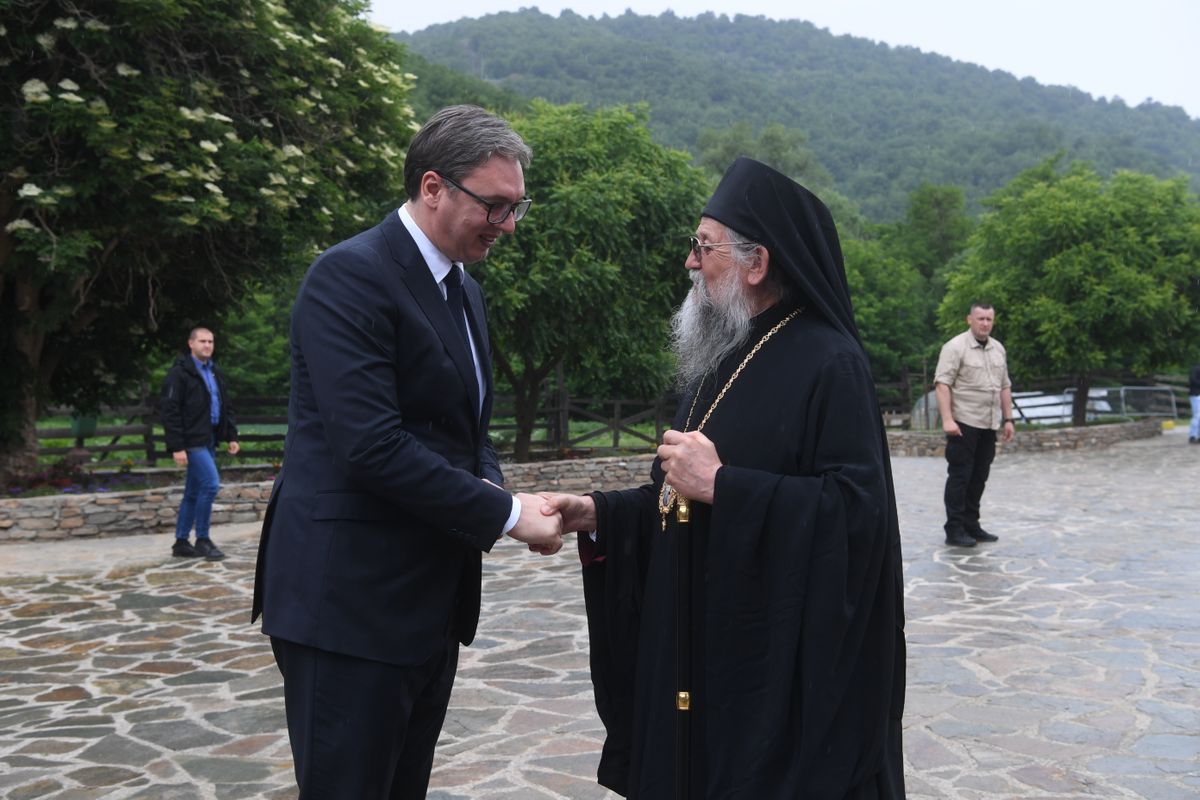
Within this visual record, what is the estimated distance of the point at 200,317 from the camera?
16375 mm

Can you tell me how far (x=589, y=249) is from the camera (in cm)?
1762

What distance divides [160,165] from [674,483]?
420 inches

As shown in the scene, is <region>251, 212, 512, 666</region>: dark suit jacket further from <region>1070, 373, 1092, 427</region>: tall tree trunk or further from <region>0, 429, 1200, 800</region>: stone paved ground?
<region>1070, 373, 1092, 427</region>: tall tree trunk

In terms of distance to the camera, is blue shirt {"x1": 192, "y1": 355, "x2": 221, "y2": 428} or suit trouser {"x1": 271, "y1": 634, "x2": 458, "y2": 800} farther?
blue shirt {"x1": 192, "y1": 355, "x2": 221, "y2": 428}

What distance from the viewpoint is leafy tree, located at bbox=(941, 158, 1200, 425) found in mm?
26109

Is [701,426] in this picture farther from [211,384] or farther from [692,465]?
[211,384]

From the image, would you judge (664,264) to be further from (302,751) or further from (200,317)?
(302,751)

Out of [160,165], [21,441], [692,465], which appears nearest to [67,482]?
[21,441]

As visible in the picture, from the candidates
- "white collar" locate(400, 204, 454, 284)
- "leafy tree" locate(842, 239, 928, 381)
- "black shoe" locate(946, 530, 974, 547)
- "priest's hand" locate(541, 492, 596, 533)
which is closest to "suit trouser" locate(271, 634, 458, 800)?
"priest's hand" locate(541, 492, 596, 533)

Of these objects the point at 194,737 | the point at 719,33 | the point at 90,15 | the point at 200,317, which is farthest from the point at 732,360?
the point at 719,33

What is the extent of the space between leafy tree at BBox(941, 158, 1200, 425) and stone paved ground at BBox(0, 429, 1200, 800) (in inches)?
638

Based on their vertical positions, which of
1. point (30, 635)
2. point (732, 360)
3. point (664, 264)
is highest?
point (664, 264)

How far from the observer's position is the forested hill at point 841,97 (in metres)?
94.4

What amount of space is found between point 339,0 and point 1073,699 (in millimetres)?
14335
